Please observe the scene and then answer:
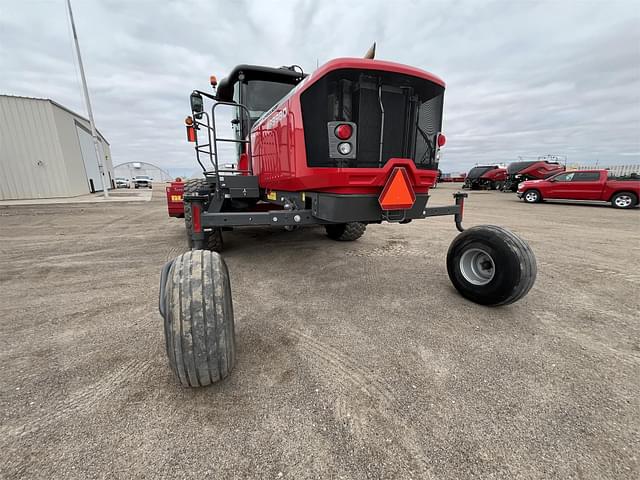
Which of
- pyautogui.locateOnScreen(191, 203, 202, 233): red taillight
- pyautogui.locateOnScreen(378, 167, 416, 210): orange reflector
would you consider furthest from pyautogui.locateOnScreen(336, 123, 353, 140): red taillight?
Result: pyautogui.locateOnScreen(191, 203, 202, 233): red taillight

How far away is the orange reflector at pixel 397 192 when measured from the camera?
2.41 meters

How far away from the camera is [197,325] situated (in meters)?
1.52

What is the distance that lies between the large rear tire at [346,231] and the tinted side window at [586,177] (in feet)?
40.7

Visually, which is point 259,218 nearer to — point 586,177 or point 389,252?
point 389,252

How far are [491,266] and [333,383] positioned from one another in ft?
6.61

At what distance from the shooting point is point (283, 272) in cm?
368

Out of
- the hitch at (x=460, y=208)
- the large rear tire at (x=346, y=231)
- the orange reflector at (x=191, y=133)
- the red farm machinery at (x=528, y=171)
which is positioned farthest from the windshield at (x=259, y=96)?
the red farm machinery at (x=528, y=171)

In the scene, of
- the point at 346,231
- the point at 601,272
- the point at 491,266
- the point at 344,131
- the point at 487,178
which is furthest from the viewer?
the point at 487,178

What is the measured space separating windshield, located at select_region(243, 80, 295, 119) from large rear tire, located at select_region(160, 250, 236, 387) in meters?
3.24

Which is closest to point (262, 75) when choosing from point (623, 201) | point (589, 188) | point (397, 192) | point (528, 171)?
point (397, 192)

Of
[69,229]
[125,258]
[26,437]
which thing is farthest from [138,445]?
[69,229]

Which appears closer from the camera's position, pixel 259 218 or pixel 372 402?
pixel 372 402

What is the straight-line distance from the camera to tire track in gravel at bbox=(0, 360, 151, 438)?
1.39 m

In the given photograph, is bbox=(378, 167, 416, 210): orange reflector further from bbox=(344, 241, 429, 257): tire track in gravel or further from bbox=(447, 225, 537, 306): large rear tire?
bbox=(344, 241, 429, 257): tire track in gravel
